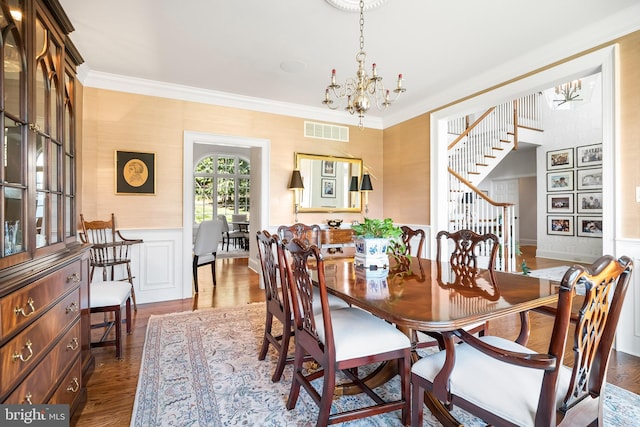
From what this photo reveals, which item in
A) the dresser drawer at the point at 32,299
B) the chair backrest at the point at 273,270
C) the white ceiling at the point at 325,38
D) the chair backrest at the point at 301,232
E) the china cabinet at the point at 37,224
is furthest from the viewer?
the chair backrest at the point at 301,232

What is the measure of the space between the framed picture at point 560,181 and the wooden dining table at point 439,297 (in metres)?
6.59

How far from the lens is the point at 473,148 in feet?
20.4

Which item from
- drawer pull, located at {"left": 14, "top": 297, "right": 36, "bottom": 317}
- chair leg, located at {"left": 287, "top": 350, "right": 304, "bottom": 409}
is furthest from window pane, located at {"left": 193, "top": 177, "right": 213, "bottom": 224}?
drawer pull, located at {"left": 14, "top": 297, "right": 36, "bottom": 317}

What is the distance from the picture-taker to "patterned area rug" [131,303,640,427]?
172cm

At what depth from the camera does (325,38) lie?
2914mm

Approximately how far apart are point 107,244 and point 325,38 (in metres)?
2.98

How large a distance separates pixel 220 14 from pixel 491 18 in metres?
2.23

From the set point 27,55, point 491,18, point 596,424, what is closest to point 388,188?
point 491,18

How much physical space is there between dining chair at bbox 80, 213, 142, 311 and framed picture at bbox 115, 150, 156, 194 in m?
0.40

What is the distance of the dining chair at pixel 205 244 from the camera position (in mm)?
4434

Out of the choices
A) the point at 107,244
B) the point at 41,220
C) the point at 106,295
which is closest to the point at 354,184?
the point at 107,244

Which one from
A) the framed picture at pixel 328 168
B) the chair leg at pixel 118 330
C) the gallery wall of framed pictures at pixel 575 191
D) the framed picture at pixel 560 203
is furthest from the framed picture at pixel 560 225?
the chair leg at pixel 118 330

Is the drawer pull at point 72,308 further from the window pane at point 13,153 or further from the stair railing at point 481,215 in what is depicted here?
the stair railing at point 481,215

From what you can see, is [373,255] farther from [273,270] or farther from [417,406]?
[417,406]
